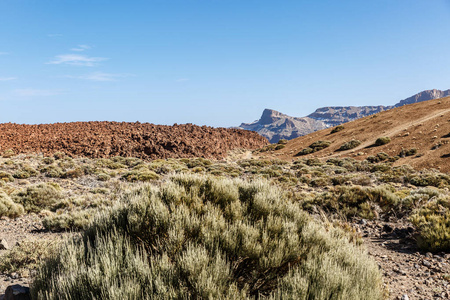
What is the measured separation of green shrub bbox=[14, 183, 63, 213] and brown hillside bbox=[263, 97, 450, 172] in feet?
85.6

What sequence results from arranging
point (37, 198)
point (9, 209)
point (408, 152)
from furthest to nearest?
point (408, 152), point (37, 198), point (9, 209)

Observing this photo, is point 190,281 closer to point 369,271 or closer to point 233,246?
point 233,246

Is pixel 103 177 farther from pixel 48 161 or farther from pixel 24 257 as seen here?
pixel 24 257

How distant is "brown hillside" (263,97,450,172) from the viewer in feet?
78.2

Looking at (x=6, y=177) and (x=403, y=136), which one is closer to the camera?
(x=6, y=177)

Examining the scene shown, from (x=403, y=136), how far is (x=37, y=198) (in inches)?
1358

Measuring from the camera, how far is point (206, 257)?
2.67 meters

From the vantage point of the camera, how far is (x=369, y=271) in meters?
3.07

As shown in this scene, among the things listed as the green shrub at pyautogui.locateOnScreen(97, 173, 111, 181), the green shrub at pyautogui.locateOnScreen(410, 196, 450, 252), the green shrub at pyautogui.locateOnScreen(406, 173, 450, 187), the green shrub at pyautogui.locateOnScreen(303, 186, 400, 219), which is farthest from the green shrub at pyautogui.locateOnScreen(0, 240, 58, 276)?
the green shrub at pyautogui.locateOnScreen(406, 173, 450, 187)

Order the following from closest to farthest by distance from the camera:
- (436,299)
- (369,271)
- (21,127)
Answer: (369,271)
(436,299)
(21,127)

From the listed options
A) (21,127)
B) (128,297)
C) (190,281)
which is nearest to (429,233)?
(190,281)

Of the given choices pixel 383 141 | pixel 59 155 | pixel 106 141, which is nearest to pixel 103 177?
pixel 59 155

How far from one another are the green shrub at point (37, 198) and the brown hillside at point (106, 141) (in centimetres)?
1701

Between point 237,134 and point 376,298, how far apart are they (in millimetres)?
51078
